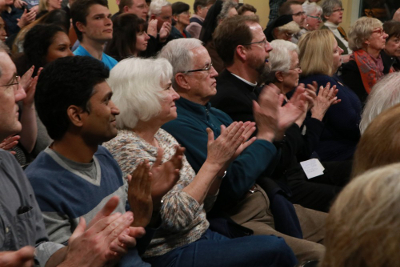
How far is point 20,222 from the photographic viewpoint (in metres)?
1.63

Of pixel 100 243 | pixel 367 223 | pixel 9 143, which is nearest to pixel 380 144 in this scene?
pixel 367 223

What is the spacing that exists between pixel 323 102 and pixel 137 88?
1.54 metres

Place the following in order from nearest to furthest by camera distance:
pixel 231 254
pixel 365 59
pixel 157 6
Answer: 1. pixel 231 254
2. pixel 365 59
3. pixel 157 6

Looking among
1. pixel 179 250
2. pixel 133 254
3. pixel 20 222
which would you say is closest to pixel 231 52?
pixel 179 250

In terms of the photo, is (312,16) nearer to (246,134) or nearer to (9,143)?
(246,134)

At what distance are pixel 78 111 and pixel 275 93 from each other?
3.12 feet

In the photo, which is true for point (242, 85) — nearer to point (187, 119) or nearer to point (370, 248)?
point (187, 119)

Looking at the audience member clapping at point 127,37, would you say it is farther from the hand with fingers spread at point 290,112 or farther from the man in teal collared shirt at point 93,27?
the hand with fingers spread at point 290,112

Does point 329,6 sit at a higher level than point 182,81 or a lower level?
lower

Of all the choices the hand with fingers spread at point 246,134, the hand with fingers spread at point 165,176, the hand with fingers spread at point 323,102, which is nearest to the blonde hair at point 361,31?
the hand with fingers spread at point 323,102

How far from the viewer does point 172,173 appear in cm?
202

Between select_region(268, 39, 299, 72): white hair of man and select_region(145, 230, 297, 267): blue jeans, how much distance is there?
170cm

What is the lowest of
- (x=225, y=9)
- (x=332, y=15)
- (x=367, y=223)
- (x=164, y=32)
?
(x=332, y=15)

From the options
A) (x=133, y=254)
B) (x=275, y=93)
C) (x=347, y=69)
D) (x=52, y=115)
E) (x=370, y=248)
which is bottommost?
(x=347, y=69)
